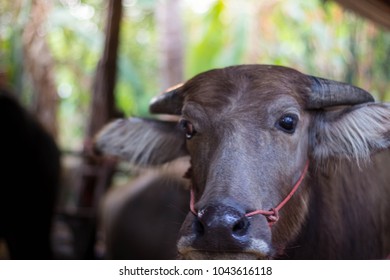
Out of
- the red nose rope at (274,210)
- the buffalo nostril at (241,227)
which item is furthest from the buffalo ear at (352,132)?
the buffalo nostril at (241,227)

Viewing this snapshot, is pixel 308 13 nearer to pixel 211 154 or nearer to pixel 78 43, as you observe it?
pixel 78 43

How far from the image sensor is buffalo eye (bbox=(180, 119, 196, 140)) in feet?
8.85

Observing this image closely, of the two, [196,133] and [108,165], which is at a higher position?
[108,165]

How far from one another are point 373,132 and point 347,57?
411 centimetres

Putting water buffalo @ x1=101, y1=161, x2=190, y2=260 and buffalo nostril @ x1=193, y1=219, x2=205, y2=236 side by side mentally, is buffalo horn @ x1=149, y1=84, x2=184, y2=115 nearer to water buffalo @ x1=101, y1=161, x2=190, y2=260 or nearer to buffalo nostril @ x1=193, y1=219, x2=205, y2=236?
buffalo nostril @ x1=193, y1=219, x2=205, y2=236

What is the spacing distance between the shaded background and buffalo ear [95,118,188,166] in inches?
26.8

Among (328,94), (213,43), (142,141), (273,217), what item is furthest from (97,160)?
(213,43)

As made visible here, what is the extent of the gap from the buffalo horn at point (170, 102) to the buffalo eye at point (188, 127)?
214mm

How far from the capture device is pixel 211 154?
8.36 feet

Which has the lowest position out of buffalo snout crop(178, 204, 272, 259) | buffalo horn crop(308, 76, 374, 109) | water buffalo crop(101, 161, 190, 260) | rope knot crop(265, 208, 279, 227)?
buffalo snout crop(178, 204, 272, 259)

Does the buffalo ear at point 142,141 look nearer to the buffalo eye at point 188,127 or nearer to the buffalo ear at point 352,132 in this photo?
the buffalo eye at point 188,127

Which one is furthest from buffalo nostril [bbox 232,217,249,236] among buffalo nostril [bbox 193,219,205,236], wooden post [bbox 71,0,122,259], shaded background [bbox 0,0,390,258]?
wooden post [bbox 71,0,122,259]
